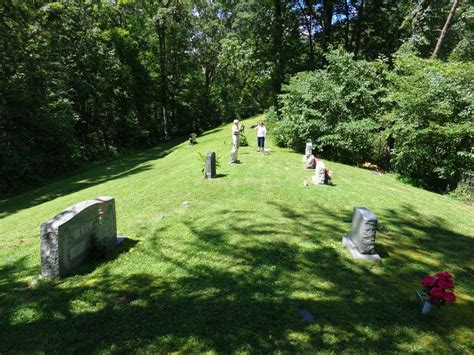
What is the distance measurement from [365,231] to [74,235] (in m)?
5.75

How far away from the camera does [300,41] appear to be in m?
24.2

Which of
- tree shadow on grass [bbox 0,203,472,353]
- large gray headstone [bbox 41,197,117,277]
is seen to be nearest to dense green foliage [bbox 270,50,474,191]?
tree shadow on grass [bbox 0,203,472,353]

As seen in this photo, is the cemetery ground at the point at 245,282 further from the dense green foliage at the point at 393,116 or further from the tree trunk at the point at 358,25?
the tree trunk at the point at 358,25

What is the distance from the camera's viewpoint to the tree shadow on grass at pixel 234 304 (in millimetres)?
4168

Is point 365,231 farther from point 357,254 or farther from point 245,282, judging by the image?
point 245,282

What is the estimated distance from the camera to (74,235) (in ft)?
19.4

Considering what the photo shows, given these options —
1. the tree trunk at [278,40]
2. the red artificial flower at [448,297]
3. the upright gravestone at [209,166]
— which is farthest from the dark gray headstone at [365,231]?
the tree trunk at [278,40]

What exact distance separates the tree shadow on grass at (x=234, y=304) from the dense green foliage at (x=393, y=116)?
10025 mm

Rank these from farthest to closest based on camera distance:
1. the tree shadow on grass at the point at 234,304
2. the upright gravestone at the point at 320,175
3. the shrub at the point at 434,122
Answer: the shrub at the point at 434,122 < the upright gravestone at the point at 320,175 < the tree shadow on grass at the point at 234,304

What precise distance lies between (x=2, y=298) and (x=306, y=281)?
5.34 m

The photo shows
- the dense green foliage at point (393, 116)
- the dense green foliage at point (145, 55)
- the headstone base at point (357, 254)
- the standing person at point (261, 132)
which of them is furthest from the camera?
the dense green foliage at point (145, 55)

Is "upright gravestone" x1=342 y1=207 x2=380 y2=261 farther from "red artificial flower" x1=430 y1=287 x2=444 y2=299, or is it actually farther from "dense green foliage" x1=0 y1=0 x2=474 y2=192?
"dense green foliage" x1=0 y1=0 x2=474 y2=192

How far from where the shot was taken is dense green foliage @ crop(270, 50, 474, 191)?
14859mm

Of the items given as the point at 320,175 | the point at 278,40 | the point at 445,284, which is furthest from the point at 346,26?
the point at 445,284
